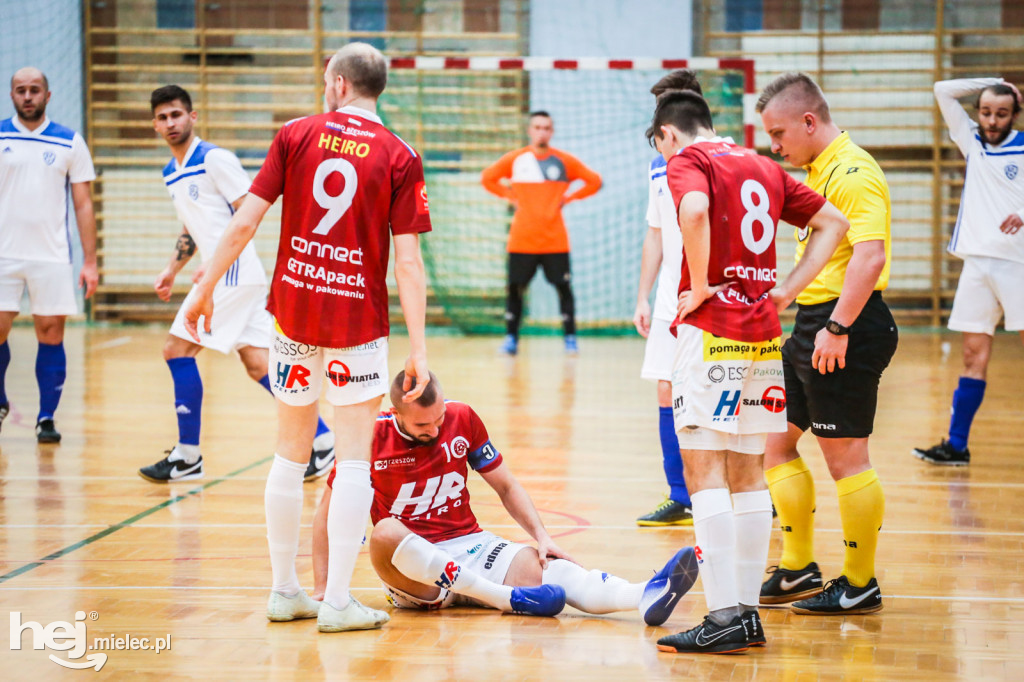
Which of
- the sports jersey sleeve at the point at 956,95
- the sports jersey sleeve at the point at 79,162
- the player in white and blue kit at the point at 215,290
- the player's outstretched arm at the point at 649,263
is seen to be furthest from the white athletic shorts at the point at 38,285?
the sports jersey sleeve at the point at 956,95

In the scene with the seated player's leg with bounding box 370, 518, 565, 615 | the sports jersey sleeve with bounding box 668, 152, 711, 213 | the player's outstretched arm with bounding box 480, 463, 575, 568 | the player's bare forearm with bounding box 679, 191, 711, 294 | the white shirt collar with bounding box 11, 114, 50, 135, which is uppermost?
the white shirt collar with bounding box 11, 114, 50, 135

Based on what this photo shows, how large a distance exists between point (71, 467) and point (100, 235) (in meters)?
8.60

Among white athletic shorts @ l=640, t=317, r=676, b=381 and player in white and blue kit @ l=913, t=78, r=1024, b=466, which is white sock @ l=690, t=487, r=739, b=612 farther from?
player in white and blue kit @ l=913, t=78, r=1024, b=466

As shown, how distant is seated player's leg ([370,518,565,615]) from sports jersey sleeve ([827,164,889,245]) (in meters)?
1.44

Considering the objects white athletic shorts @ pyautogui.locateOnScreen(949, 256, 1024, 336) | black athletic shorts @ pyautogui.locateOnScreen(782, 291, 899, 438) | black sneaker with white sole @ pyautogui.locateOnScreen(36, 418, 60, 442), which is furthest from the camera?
black sneaker with white sole @ pyautogui.locateOnScreen(36, 418, 60, 442)

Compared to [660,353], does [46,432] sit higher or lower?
lower

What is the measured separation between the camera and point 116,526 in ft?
14.8

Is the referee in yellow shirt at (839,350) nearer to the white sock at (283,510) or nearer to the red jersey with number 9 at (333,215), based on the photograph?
the red jersey with number 9 at (333,215)

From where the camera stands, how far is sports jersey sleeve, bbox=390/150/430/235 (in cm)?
322

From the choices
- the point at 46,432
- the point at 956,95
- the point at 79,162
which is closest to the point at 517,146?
the point at 79,162

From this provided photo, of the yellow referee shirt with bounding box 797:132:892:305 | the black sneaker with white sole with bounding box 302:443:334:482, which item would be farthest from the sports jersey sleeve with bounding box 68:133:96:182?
the yellow referee shirt with bounding box 797:132:892:305

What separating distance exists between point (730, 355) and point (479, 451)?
0.97m

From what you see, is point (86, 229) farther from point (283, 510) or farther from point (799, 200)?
point (799, 200)

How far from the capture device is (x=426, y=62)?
36.7 ft
